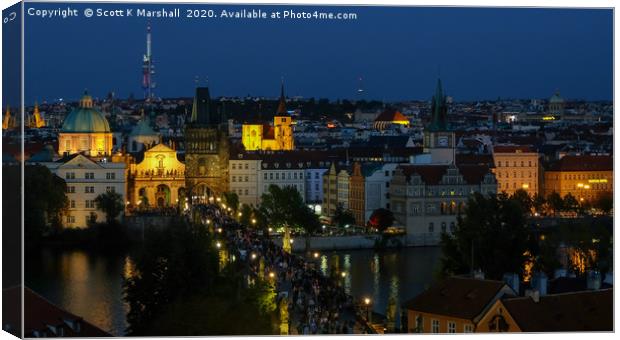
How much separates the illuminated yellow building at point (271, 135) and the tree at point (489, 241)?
80.9 ft

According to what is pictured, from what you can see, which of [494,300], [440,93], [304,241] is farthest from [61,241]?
[494,300]

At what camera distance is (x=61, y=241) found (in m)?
27.0

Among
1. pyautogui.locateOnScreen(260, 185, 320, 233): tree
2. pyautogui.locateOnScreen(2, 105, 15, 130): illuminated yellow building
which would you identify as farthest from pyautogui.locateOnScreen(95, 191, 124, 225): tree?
pyautogui.locateOnScreen(2, 105, 15, 130): illuminated yellow building

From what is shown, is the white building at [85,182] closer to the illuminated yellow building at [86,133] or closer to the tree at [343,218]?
the tree at [343,218]

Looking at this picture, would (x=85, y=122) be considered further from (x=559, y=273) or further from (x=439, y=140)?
(x=559, y=273)

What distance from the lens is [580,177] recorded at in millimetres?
32531

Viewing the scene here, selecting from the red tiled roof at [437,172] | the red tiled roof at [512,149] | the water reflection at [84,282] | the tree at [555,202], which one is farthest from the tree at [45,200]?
the red tiled roof at [512,149]

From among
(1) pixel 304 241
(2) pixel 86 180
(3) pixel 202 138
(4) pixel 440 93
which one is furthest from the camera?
(3) pixel 202 138

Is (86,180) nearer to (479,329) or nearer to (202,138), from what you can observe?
(202,138)

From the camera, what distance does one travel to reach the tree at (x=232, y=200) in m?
32.7

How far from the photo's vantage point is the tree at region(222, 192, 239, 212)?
107 feet

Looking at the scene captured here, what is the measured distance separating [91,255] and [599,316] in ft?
45.4

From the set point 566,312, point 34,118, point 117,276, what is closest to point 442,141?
point 34,118

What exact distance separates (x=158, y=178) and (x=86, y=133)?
1.96 metres
